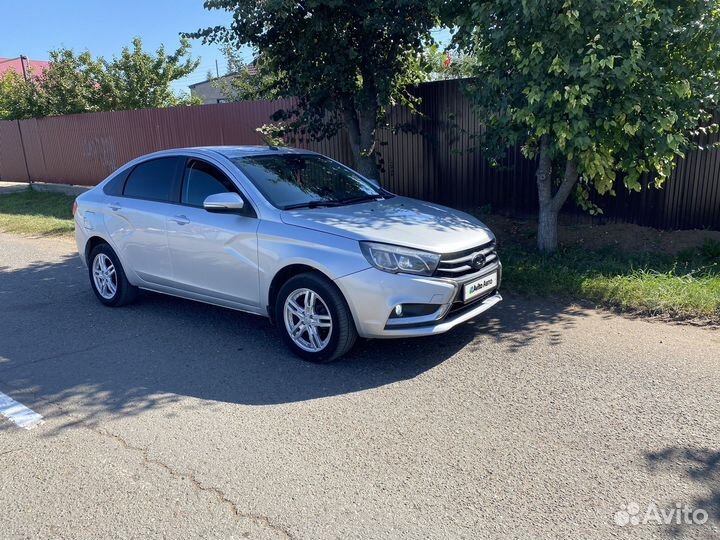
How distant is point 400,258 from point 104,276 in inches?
148

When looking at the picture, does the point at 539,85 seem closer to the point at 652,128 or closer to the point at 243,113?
the point at 652,128

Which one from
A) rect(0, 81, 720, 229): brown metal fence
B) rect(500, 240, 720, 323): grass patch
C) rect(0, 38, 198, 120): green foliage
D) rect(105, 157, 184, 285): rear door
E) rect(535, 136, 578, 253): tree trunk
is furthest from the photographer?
rect(0, 38, 198, 120): green foliage

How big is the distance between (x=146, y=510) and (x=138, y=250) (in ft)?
11.8

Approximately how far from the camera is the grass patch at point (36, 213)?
1222 cm

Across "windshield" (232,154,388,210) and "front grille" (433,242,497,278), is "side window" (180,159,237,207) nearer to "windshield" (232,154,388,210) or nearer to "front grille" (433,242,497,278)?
"windshield" (232,154,388,210)

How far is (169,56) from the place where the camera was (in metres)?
20.2

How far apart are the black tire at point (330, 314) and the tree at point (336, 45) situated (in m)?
4.35

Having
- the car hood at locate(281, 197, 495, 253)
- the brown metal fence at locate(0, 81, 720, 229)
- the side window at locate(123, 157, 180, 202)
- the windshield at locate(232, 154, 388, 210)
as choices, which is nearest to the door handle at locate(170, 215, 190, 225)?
the side window at locate(123, 157, 180, 202)

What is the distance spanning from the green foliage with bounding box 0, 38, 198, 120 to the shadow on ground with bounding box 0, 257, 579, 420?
14229 millimetres

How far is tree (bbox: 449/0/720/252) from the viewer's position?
5977 millimetres

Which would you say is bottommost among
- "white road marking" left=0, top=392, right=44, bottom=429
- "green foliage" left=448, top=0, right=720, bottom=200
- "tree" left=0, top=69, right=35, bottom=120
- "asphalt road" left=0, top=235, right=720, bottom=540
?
"asphalt road" left=0, top=235, right=720, bottom=540

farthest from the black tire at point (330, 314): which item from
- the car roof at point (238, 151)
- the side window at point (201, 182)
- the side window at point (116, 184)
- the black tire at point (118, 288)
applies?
the side window at point (116, 184)

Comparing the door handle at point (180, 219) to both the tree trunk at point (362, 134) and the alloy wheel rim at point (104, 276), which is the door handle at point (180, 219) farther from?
the tree trunk at point (362, 134)

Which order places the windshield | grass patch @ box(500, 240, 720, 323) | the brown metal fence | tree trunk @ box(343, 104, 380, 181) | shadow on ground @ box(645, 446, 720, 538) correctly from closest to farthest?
shadow on ground @ box(645, 446, 720, 538), the windshield, grass patch @ box(500, 240, 720, 323), the brown metal fence, tree trunk @ box(343, 104, 380, 181)
